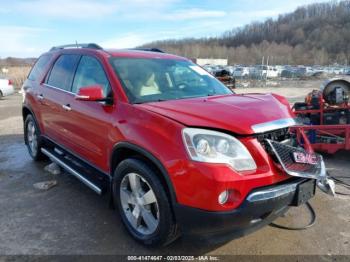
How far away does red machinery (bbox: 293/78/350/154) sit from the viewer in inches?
238

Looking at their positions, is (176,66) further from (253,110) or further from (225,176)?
(225,176)

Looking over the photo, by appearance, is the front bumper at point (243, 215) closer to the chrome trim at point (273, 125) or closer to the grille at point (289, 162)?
the grille at point (289, 162)

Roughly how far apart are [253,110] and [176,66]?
1573mm

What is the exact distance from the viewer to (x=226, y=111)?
3113mm

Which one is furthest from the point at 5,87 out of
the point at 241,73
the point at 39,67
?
the point at 241,73

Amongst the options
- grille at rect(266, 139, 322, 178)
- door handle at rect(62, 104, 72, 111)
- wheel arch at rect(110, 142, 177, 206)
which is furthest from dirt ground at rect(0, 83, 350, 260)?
door handle at rect(62, 104, 72, 111)

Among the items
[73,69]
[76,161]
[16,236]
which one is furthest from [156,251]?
[73,69]

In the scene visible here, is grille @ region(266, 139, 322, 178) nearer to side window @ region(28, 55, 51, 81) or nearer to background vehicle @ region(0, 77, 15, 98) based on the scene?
side window @ region(28, 55, 51, 81)

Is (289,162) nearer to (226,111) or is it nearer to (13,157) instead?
(226,111)

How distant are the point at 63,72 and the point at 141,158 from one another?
7.64 feet

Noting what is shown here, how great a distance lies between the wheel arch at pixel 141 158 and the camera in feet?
9.54

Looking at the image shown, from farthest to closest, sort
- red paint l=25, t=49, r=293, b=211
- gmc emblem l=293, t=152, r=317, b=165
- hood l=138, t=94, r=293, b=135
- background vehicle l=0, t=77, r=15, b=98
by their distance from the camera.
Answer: background vehicle l=0, t=77, r=15, b=98, gmc emblem l=293, t=152, r=317, b=165, hood l=138, t=94, r=293, b=135, red paint l=25, t=49, r=293, b=211

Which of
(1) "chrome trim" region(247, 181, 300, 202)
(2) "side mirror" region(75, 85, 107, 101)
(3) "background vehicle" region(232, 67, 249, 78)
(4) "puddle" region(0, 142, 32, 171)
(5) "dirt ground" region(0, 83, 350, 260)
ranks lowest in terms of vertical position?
(3) "background vehicle" region(232, 67, 249, 78)

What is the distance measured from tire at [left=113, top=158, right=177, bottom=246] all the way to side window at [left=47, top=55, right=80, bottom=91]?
175cm
